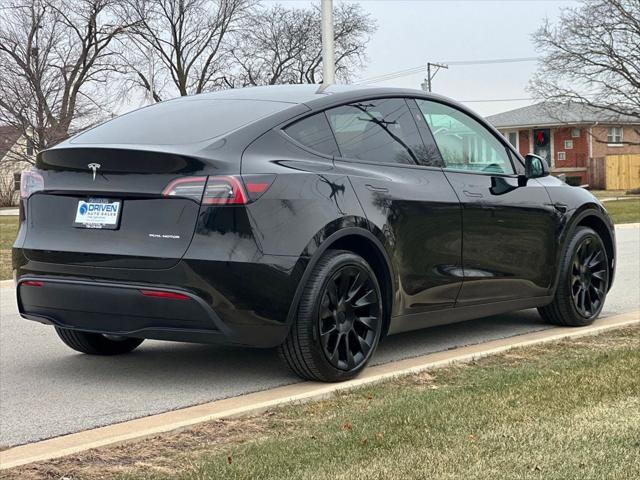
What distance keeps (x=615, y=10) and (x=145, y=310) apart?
136ft

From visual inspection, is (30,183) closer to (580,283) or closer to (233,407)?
(233,407)

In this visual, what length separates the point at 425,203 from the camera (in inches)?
240

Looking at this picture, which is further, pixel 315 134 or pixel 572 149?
pixel 572 149

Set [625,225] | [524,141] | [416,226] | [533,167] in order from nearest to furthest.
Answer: [416,226], [533,167], [625,225], [524,141]

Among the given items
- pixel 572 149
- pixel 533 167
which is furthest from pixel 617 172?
pixel 533 167

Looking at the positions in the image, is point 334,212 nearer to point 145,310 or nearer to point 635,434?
point 145,310

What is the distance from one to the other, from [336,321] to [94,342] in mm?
1909

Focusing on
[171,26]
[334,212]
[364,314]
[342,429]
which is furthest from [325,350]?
[171,26]

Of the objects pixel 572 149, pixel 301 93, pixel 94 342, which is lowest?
pixel 94 342

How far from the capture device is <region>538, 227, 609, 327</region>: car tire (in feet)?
24.0

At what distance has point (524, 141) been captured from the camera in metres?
66.7

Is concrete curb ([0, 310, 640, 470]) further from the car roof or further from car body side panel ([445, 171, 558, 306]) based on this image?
the car roof

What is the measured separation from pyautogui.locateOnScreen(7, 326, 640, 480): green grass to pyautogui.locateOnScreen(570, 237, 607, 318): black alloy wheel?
2.12 m

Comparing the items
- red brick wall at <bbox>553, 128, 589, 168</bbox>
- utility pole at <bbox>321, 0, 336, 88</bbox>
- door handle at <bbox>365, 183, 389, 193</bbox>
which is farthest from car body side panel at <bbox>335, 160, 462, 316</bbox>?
red brick wall at <bbox>553, 128, 589, 168</bbox>
